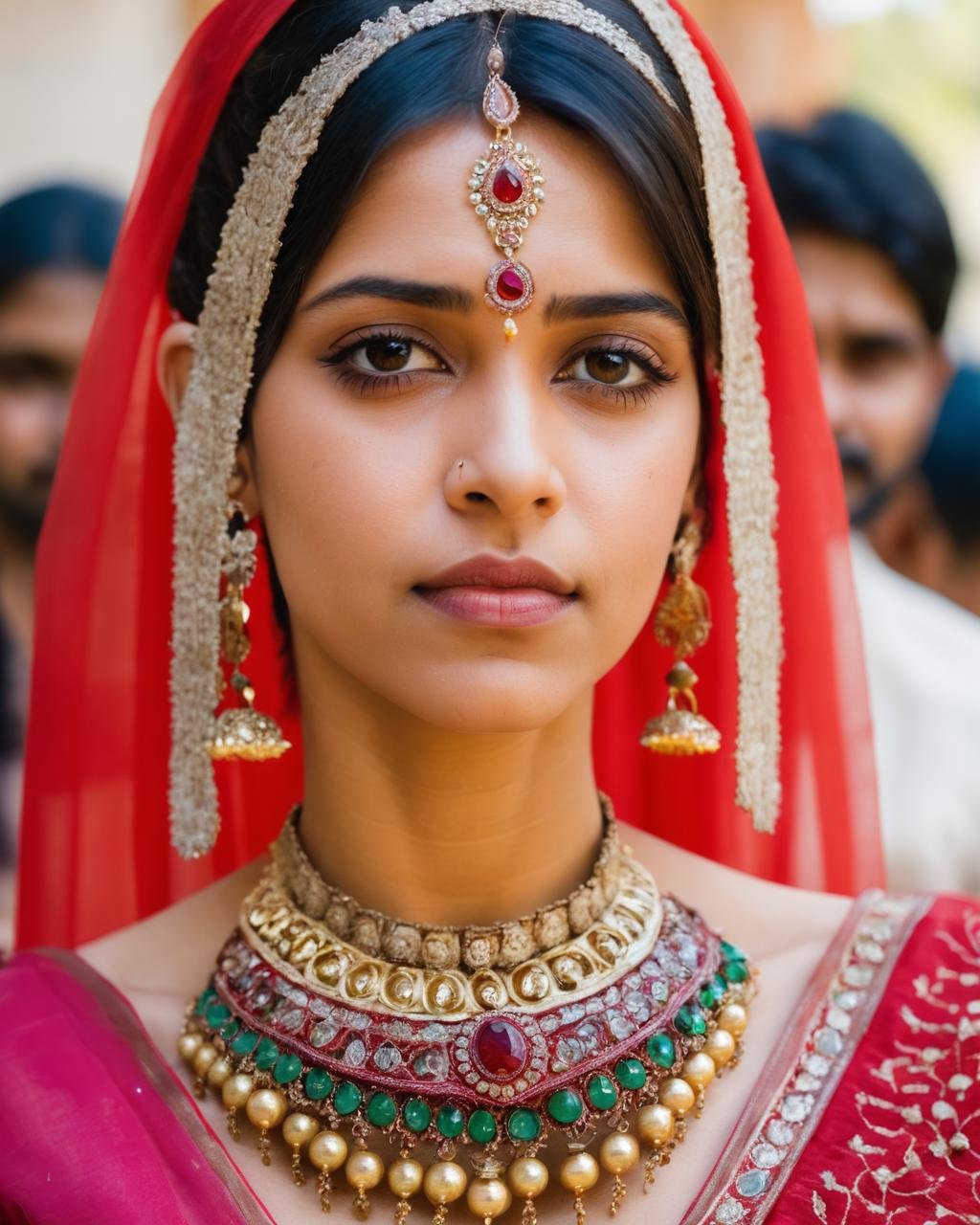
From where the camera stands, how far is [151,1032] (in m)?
1.79

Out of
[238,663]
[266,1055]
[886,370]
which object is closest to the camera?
[266,1055]

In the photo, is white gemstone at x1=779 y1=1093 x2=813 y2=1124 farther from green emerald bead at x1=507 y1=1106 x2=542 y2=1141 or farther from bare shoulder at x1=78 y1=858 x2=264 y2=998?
bare shoulder at x1=78 y1=858 x2=264 y2=998

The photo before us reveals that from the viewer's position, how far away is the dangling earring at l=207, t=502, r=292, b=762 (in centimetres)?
171

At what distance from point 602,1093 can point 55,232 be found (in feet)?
10.1

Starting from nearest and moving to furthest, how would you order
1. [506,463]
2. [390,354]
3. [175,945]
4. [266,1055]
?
[506,463] → [390,354] → [266,1055] → [175,945]

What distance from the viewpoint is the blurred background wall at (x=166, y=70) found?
4707 millimetres

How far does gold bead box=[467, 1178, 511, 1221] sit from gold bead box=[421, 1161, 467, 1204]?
1 cm

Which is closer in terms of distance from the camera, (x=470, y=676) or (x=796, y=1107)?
(x=470, y=676)

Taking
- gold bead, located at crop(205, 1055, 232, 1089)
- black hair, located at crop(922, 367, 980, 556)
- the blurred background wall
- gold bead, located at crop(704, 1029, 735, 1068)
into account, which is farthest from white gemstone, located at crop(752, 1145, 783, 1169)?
the blurred background wall

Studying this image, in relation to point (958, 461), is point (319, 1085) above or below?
below

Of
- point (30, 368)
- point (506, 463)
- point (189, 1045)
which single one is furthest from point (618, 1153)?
point (30, 368)

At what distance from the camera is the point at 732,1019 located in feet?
5.64

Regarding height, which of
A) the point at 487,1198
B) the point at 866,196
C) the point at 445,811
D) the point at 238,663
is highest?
the point at 866,196

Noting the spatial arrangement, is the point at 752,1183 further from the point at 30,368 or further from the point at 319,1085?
the point at 30,368
